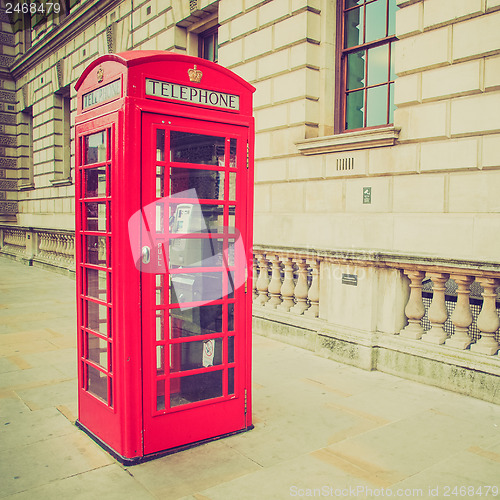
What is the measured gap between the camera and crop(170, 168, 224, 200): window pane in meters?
3.29

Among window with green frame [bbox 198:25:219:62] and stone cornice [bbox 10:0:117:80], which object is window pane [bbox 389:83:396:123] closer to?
window with green frame [bbox 198:25:219:62]

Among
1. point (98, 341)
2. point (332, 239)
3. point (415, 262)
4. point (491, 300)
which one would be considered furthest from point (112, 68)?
point (332, 239)

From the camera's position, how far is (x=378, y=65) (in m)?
6.86

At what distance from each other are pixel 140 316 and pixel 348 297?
10.0 ft

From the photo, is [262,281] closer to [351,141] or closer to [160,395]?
[351,141]

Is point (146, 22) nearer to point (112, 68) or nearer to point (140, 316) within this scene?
point (112, 68)

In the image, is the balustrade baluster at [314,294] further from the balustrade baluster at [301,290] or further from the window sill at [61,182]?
the window sill at [61,182]

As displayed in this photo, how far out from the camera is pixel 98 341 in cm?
363

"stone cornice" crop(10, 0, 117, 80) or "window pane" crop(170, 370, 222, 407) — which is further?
"stone cornice" crop(10, 0, 117, 80)

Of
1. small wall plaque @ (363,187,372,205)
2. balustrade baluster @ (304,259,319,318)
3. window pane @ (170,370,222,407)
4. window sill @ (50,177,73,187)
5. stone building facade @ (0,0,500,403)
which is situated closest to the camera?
window pane @ (170,370,222,407)

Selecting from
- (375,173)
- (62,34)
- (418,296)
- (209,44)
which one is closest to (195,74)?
(418,296)

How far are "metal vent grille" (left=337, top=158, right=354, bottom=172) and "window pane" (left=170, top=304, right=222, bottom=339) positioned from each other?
3.74 meters

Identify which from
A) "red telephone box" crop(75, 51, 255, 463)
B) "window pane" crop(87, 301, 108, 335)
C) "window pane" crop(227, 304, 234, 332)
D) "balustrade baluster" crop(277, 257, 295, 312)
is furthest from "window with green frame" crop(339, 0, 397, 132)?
"window pane" crop(87, 301, 108, 335)

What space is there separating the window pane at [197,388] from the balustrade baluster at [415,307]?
8.02 feet
